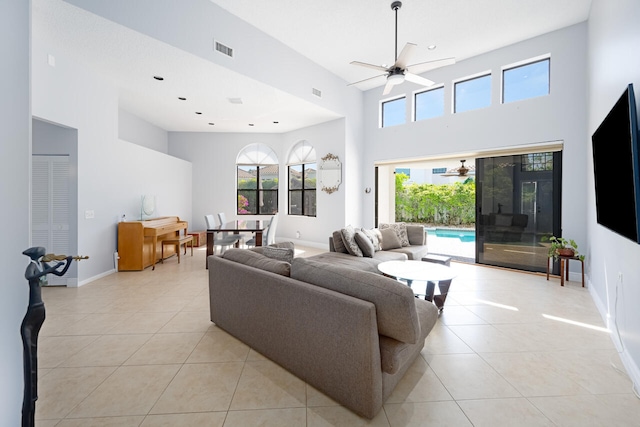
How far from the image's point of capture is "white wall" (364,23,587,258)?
4352 millimetres

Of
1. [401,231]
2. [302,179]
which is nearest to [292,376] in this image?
[401,231]

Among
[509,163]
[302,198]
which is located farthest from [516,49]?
[302,198]

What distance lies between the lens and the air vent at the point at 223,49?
157 inches

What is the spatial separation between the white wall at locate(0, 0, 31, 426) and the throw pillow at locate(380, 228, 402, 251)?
174 inches

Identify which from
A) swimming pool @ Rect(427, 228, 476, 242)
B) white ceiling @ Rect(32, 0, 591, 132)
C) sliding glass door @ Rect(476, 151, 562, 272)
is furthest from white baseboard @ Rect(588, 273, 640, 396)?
swimming pool @ Rect(427, 228, 476, 242)

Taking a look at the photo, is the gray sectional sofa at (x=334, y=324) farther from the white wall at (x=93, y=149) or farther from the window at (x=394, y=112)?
the window at (x=394, y=112)

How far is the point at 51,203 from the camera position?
13.4ft

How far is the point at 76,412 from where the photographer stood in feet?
5.57

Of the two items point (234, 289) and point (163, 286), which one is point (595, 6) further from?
point (163, 286)

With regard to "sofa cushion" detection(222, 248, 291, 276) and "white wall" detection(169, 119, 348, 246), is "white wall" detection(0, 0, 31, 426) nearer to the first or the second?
"sofa cushion" detection(222, 248, 291, 276)

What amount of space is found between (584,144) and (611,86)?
1.98m

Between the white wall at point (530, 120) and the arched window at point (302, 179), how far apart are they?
8.40 ft

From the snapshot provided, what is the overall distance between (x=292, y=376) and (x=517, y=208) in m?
5.02

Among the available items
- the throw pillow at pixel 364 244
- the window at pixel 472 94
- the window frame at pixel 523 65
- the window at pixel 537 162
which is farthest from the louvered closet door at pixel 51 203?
the window at pixel 537 162
